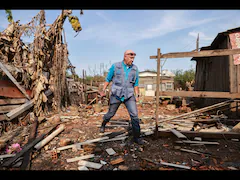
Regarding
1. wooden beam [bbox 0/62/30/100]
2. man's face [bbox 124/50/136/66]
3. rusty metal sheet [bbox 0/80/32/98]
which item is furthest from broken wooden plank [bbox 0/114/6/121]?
man's face [bbox 124/50/136/66]

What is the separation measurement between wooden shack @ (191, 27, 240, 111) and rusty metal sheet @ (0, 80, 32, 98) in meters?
8.70

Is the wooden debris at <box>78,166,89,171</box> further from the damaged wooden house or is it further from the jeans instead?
the damaged wooden house

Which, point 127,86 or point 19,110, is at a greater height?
point 127,86

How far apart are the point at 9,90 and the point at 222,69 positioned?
9475 mm

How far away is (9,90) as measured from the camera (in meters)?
5.52

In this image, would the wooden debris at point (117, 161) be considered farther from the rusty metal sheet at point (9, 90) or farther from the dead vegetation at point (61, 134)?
the rusty metal sheet at point (9, 90)

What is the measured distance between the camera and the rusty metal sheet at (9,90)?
17.3 ft

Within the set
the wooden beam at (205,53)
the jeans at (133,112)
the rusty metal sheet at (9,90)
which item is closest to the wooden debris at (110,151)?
the jeans at (133,112)

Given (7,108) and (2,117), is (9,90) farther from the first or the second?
(2,117)

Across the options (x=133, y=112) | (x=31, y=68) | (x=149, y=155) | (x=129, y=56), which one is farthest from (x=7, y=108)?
(x=149, y=155)
